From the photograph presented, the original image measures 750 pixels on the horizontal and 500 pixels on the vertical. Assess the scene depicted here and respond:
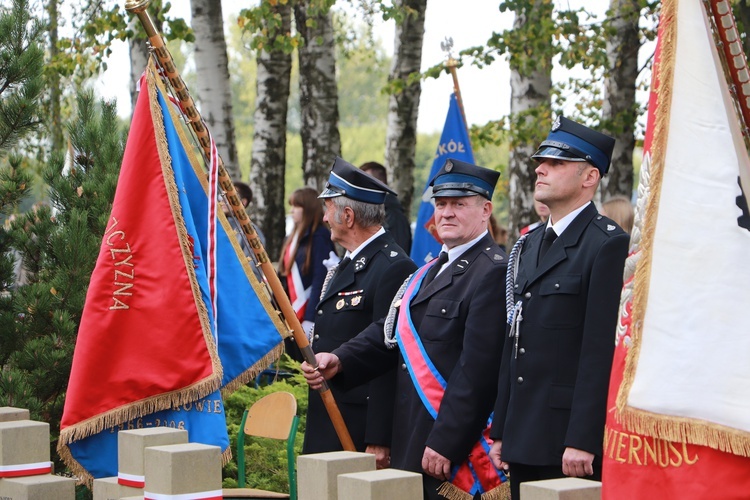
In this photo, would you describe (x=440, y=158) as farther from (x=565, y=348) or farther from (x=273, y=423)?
(x=565, y=348)

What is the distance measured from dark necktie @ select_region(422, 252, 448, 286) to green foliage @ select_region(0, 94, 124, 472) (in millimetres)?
1850

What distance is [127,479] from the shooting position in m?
3.52

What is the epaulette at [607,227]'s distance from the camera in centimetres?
430

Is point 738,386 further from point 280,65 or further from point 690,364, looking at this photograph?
point 280,65

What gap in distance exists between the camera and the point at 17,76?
6082 mm

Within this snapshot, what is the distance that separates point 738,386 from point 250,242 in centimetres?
279

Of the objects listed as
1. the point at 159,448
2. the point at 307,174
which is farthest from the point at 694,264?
the point at 307,174

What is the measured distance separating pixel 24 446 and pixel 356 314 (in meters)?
2.06

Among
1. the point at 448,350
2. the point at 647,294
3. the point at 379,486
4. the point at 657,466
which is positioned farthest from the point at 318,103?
the point at 379,486

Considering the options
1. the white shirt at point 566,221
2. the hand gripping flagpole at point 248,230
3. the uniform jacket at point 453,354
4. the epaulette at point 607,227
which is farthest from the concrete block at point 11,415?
the epaulette at point 607,227

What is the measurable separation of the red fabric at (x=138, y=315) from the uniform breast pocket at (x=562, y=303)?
1.54 meters

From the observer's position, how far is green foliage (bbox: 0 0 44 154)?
237 inches

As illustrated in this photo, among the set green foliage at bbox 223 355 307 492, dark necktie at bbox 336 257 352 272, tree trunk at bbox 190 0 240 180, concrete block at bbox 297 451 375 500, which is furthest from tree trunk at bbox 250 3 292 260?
concrete block at bbox 297 451 375 500

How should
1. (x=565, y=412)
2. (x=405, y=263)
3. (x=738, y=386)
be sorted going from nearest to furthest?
(x=738, y=386) → (x=565, y=412) → (x=405, y=263)
